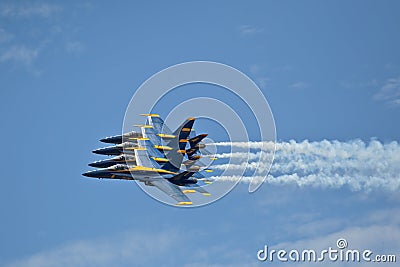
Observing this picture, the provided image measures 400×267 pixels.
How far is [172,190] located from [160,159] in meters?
5.24

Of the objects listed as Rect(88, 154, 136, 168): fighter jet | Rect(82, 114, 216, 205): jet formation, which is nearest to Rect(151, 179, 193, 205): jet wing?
Rect(82, 114, 216, 205): jet formation

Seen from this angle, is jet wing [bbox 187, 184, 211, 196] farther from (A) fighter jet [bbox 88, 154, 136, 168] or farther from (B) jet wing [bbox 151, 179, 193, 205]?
(A) fighter jet [bbox 88, 154, 136, 168]

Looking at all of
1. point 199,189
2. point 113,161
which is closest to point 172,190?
point 199,189

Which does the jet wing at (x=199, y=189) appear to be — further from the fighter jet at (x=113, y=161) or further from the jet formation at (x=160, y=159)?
the fighter jet at (x=113, y=161)

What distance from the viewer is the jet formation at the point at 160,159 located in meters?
98.3

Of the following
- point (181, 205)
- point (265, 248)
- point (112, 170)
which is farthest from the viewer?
point (112, 170)

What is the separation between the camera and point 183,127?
327ft

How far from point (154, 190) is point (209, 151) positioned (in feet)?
32.4

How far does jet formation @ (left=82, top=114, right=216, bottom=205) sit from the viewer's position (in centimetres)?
9831

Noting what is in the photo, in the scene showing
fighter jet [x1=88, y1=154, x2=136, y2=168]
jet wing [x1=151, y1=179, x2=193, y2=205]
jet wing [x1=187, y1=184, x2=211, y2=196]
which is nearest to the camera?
jet wing [x1=151, y1=179, x2=193, y2=205]

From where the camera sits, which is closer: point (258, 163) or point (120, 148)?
point (258, 163)

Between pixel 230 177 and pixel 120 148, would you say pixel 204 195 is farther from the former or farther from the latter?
pixel 120 148

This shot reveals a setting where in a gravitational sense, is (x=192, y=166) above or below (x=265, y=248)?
above

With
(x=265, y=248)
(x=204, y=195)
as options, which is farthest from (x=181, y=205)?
(x=265, y=248)
